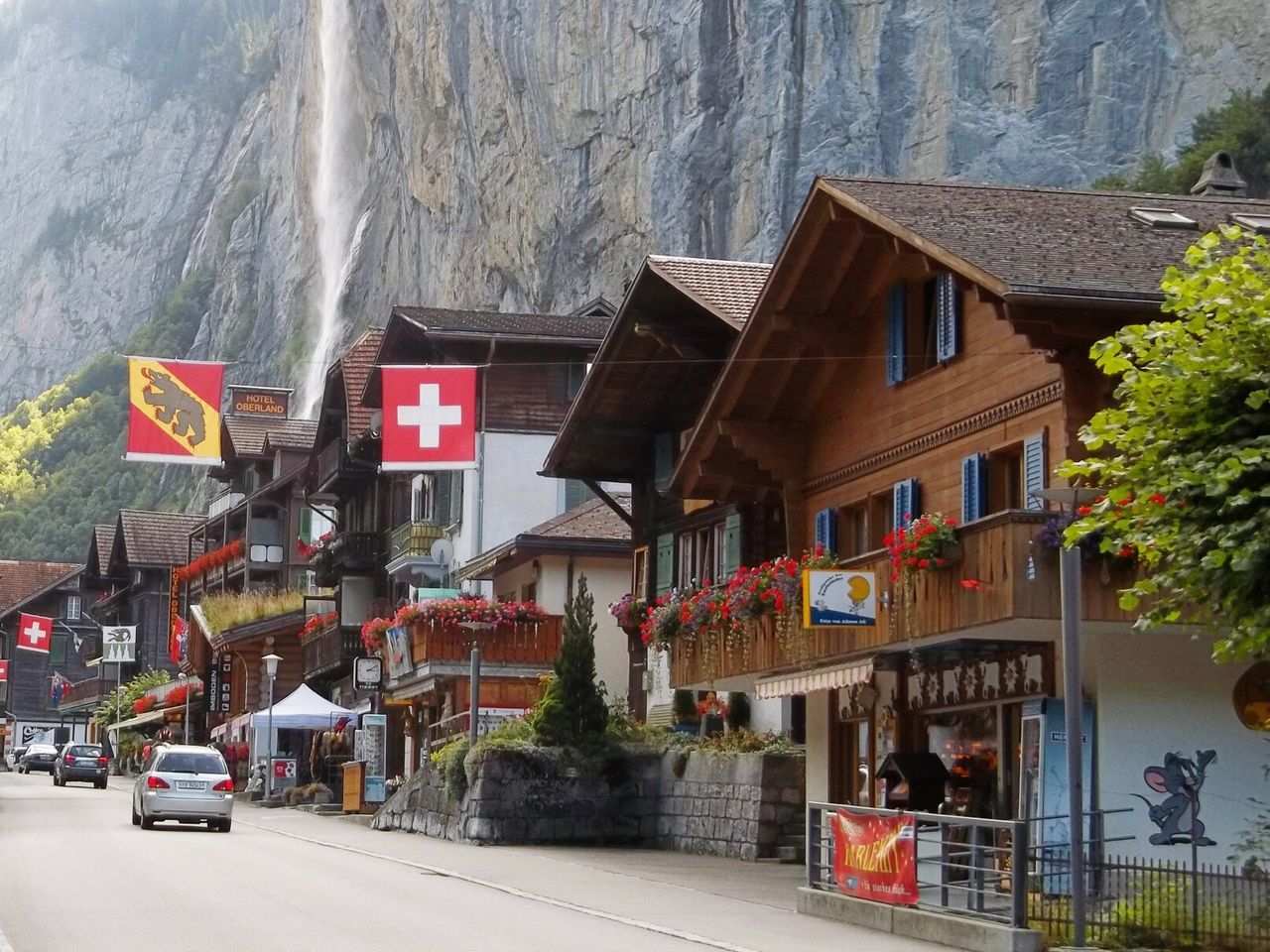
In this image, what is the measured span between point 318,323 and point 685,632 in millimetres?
81180

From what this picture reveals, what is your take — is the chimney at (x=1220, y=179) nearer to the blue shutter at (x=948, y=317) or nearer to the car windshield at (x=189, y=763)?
the blue shutter at (x=948, y=317)

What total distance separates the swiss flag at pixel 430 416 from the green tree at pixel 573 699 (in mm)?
3026

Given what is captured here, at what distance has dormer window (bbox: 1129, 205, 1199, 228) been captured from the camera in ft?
70.6

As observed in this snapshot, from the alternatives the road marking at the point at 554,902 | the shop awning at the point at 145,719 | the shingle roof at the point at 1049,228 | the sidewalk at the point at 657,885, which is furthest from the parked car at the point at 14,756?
the shingle roof at the point at 1049,228

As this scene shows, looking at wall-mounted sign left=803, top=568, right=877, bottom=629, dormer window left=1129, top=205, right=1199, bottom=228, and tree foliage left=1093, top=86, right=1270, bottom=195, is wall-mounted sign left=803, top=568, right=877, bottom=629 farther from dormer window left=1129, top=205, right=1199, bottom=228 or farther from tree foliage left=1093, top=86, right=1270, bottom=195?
tree foliage left=1093, top=86, right=1270, bottom=195

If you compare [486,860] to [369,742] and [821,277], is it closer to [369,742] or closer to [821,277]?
[821,277]

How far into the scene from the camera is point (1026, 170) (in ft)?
217

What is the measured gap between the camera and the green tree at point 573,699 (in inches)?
Answer: 1175

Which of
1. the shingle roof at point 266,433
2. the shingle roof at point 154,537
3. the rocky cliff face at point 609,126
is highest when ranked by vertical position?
the rocky cliff face at point 609,126

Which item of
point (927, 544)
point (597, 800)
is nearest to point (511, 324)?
point (597, 800)

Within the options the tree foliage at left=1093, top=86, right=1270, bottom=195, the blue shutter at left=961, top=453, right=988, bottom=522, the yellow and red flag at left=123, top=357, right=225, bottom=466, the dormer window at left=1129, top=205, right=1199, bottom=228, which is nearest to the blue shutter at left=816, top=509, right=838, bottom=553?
the blue shutter at left=961, top=453, right=988, bottom=522

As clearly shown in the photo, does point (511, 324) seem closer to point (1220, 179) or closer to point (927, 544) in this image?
point (1220, 179)

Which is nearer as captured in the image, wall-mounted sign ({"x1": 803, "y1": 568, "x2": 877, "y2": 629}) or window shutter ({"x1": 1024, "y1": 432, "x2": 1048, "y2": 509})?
window shutter ({"x1": 1024, "y1": 432, "x2": 1048, "y2": 509})

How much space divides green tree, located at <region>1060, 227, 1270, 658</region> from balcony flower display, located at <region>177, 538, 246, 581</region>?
Answer: 178 feet
